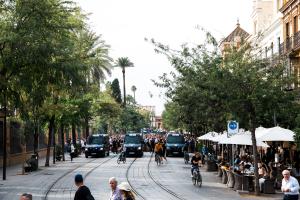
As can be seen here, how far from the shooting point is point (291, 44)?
41.5 metres

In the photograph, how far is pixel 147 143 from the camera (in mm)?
66000

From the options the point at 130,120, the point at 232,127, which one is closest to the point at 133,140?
the point at 232,127

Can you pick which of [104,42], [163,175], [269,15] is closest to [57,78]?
[163,175]

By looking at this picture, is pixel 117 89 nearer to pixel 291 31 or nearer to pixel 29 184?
pixel 291 31

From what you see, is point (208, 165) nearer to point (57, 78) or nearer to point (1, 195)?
point (57, 78)

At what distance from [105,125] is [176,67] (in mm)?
71518

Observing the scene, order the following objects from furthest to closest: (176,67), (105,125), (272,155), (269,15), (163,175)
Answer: (105,125)
(269,15)
(272,155)
(163,175)
(176,67)

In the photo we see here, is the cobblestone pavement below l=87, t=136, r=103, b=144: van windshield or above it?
below

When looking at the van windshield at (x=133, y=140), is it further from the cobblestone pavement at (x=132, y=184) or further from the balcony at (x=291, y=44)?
the cobblestone pavement at (x=132, y=184)

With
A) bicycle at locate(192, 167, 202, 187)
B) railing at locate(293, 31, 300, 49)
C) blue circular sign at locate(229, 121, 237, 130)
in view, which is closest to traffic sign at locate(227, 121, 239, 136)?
blue circular sign at locate(229, 121, 237, 130)

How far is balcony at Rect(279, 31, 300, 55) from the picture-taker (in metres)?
39.4

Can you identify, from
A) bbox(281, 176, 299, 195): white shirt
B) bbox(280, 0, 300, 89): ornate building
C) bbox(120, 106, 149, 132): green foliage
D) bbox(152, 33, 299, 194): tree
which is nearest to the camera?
bbox(281, 176, 299, 195): white shirt

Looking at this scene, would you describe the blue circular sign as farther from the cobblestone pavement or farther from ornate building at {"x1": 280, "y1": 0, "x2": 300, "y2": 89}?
ornate building at {"x1": 280, "y1": 0, "x2": 300, "y2": 89}

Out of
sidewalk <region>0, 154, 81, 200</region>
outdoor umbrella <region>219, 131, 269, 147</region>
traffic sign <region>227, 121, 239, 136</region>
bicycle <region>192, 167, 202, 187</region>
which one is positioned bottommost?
sidewalk <region>0, 154, 81, 200</region>
